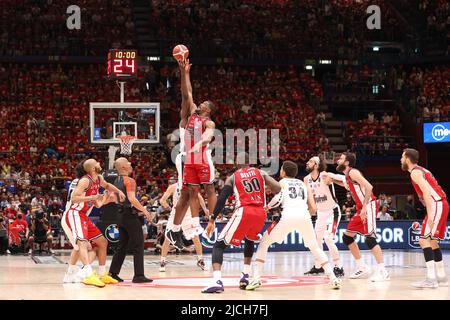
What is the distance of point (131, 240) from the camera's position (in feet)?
41.6

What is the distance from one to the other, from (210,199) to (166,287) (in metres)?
1.48

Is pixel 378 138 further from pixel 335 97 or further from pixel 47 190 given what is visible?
pixel 47 190

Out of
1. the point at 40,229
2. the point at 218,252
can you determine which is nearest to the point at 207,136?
the point at 218,252

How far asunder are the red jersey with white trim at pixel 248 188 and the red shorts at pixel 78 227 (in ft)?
8.53

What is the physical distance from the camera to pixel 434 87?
111 ft

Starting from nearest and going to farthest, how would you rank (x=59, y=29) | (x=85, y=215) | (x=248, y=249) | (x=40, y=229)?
(x=248, y=249) < (x=85, y=215) < (x=40, y=229) < (x=59, y=29)

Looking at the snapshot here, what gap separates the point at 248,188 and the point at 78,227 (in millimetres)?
→ 2865

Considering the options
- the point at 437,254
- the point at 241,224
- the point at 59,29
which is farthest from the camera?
the point at 59,29

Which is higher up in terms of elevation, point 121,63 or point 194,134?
point 121,63

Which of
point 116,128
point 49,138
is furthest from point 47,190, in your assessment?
point 116,128

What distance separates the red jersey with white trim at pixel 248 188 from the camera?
1150cm

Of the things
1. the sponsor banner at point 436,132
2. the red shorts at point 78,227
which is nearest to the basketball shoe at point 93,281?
the red shorts at point 78,227

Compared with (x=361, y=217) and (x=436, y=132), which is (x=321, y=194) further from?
(x=436, y=132)

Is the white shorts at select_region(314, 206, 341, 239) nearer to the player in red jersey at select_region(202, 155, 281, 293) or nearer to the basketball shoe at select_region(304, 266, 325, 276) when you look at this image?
the basketball shoe at select_region(304, 266, 325, 276)
